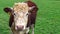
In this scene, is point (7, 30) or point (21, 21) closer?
point (21, 21)

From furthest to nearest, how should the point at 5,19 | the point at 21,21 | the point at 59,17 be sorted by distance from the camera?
the point at 59,17
the point at 5,19
the point at 21,21

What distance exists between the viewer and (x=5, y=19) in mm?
13359

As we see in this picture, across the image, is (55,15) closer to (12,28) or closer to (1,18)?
(1,18)

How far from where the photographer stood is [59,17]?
15.3m

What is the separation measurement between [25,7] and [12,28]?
1.14 metres

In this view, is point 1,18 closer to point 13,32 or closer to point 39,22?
point 39,22

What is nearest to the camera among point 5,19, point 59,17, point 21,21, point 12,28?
point 21,21

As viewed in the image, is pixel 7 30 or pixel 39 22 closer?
pixel 7 30

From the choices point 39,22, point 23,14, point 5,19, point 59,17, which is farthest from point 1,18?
point 23,14

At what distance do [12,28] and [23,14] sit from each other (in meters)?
1.22

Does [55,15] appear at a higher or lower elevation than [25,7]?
lower

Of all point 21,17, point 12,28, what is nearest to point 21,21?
point 21,17

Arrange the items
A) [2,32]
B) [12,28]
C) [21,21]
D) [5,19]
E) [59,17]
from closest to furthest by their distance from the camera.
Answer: [21,21], [12,28], [2,32], [5,19], [59,17]

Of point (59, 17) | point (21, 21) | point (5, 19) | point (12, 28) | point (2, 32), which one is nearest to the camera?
point (21, 21)
